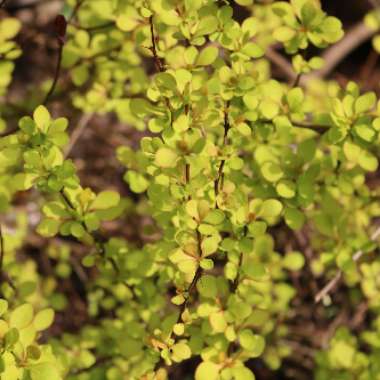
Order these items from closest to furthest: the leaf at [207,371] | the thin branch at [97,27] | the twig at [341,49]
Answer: the leaf at [207,371], the thin branch at [97,27], the twig at [341,49]

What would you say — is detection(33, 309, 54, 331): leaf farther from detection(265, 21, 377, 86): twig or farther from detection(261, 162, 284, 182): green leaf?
detection(265, 21, 377, 86): twig

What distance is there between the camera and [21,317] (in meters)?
1.24

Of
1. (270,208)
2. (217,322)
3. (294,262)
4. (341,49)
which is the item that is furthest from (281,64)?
(217,322)

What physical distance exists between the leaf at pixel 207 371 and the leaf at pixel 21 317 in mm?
374

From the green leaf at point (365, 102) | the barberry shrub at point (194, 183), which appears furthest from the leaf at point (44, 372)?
the green leaf at point (365, 102)

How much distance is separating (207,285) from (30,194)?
154 centimetres

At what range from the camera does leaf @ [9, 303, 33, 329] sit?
4.04 feet

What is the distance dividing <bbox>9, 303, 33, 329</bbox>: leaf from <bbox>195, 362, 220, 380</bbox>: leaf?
374mm

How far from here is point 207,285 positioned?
1.20m

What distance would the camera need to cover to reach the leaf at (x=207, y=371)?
1.27 meters

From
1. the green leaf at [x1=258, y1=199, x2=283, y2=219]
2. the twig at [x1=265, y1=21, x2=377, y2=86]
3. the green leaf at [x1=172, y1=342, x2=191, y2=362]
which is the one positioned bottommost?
the twig at [x1=265, y1=21, x2=377, y2=86]

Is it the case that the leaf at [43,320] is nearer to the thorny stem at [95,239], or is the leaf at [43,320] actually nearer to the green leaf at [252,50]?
the thorny stem at [95,239]

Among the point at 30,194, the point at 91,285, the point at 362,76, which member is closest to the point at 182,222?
the point at 91,285

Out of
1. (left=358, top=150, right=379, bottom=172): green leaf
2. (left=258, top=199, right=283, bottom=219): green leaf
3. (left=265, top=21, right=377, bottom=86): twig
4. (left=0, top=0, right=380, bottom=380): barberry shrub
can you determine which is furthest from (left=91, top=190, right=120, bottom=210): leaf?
(left=265, top=21, right=377, bottom=86): twig
